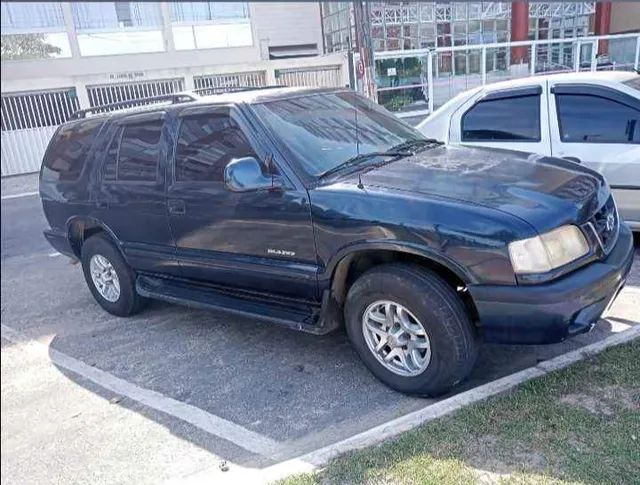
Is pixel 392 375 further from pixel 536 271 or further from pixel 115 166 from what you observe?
pixel 115 166

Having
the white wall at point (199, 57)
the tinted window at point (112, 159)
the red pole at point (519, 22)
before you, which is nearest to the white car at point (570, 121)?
the tinted window at point (112, 159)

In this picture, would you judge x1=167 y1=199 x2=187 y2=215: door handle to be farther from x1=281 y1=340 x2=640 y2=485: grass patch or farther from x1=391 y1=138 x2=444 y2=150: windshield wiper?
x1=281 y1=340 x2=640 y2=485: grass patch

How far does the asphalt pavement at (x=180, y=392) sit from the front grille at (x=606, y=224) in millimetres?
784

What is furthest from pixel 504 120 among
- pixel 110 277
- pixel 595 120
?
pixel 110 277

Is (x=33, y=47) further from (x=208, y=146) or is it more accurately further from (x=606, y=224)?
(x=606, y=224)

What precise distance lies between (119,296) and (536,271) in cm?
368

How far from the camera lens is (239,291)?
400 cm

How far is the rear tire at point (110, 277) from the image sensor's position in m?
4.79

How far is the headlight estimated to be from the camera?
2.75m

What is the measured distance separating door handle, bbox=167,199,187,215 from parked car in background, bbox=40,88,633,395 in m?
0.01

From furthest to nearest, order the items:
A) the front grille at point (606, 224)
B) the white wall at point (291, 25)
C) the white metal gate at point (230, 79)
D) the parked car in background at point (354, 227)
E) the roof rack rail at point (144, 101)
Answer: the white wall at point (291, 25)
the white metal gate at point (230, 79)
the roof rack rail at point (144, 101)
the front grille at point (606, 224)
the parked car in background at point (354, 227)

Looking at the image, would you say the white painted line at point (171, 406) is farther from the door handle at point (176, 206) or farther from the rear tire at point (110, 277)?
the door handle at point (176, 206)

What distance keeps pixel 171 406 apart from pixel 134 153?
2.14 m

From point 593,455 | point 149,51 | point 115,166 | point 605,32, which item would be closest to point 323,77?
point 149,51
